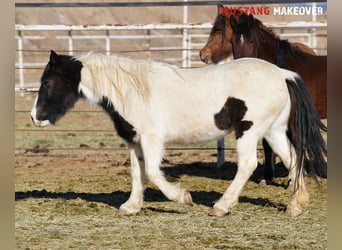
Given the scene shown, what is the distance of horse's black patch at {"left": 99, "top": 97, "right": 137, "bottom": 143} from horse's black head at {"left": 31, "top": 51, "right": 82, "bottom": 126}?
1.01ft

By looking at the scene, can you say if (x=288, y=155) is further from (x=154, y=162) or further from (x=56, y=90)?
(x=56, y=90)

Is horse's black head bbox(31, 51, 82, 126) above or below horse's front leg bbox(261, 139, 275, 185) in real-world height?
above

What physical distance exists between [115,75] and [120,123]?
434 millimetres

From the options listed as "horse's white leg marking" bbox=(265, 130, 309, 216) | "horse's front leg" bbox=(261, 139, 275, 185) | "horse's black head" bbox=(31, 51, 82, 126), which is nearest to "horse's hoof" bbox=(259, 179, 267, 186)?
"horse's front leg" bbox=(261, 139, 275, 185)

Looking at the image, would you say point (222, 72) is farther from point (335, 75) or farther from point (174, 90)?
point (335, 75)

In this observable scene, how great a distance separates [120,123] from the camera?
5.24m

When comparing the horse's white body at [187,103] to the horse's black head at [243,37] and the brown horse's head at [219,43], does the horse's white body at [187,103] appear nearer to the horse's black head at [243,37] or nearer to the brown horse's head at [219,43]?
the horse's black head at [243,37]

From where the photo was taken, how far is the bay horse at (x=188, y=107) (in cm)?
503

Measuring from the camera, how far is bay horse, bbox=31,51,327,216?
5.03m

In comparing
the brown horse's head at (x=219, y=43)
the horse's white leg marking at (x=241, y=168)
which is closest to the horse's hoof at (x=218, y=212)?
the horse's white leg marking at (x=241, y=168)

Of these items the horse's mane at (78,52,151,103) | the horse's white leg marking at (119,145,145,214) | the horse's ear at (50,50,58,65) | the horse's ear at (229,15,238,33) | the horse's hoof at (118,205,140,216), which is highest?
the horse's ear at (229,15,238,33)

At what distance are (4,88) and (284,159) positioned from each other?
371 centimetres

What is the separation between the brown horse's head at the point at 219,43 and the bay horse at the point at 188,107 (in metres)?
1.62

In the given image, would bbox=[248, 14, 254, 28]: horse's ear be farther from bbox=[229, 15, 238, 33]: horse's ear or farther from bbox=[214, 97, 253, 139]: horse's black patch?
bbox=[214, 97, 253, 139]: horse's black patch
